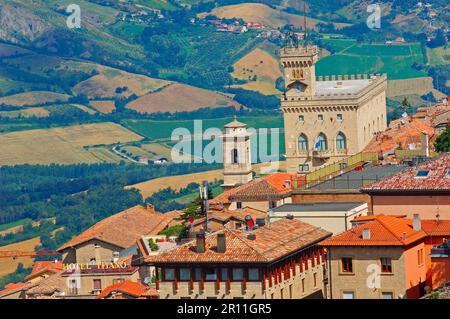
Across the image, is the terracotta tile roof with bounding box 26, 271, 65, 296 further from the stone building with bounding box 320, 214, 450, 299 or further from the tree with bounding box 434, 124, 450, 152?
the stone building with bounding box 320, 214, 450, 299

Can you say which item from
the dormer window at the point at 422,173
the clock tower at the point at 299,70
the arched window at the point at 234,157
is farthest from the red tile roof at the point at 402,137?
the dormer window at the point at 422,173

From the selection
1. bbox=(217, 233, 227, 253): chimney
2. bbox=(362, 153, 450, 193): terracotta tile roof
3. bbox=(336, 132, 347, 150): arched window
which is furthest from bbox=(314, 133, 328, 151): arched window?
bbox=(217, 233, 227, 253): chimney

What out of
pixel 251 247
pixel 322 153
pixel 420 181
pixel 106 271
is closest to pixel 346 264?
pixel 251 247

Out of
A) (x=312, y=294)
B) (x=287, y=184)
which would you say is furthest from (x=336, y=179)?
(x=312, y=294)
